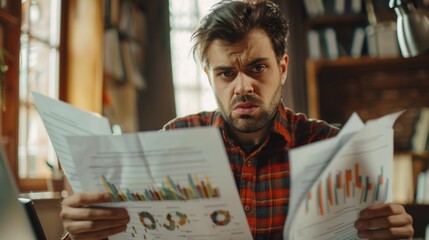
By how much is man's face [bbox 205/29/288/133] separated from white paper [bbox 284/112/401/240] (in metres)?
0.46

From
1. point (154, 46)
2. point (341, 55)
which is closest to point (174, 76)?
point (154, 46)

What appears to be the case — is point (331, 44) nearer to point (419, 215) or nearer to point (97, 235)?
point (419, 215)

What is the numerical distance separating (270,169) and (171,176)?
1.87 feet

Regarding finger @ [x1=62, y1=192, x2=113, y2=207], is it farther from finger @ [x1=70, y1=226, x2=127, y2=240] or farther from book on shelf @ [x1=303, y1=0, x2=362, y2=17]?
book on shelf @ [x1=303, y1=0, x2=362, y2=17]

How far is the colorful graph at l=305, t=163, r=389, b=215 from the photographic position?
64 centimetres

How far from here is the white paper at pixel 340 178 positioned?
0.62 metres

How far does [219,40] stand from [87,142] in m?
0.59

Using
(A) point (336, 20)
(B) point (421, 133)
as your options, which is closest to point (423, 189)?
(B) point (421, 133)

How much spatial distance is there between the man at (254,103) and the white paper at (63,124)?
17.6 inches

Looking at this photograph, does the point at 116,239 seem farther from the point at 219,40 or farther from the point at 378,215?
A: the point at 219,40

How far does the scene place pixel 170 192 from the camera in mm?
680

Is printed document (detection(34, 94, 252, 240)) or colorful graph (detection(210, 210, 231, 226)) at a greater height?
printed document (detection(34, 94, 252, 240))

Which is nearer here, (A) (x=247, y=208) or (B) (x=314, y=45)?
(A) (x=247, y=208)

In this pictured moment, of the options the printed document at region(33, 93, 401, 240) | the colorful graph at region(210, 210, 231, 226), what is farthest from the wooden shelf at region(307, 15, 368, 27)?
the colorful graph at region(210, 210, 231, 226)
